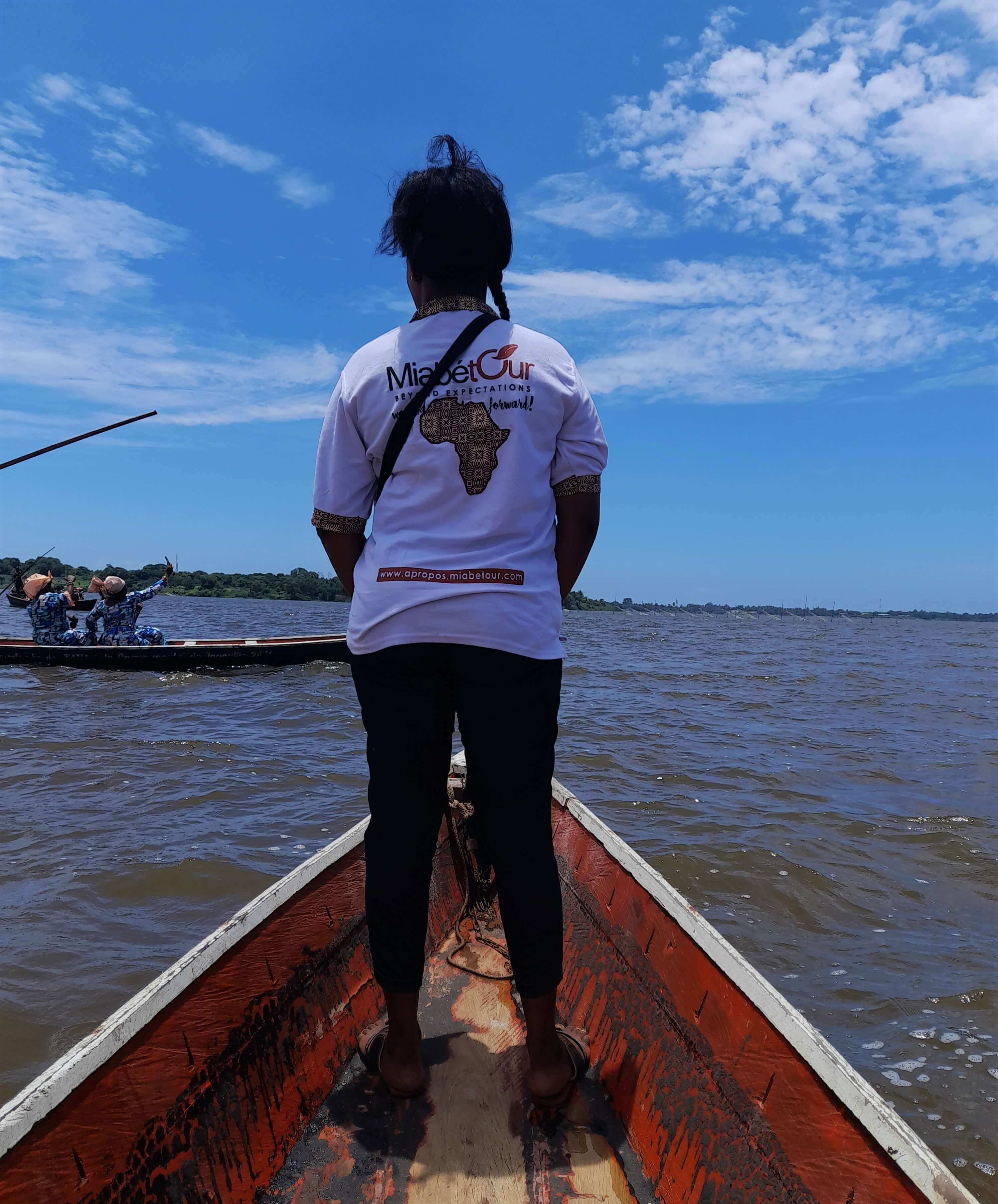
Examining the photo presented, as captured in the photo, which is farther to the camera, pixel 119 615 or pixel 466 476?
pixel 119 615

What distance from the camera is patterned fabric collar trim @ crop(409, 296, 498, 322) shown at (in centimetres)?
179

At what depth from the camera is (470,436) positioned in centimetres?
168

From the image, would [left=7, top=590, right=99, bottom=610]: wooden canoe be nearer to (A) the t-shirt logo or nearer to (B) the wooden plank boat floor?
(B) the wooden plank boat floor

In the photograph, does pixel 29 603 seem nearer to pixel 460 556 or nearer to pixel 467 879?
pixel 467 879

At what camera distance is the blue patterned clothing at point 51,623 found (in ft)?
47.1

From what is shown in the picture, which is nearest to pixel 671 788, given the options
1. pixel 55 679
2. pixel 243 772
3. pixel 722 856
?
pixel 722 856

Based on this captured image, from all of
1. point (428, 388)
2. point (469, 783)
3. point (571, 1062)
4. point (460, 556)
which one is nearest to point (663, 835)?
point (571, 1062)

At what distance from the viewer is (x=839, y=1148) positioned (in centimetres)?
144

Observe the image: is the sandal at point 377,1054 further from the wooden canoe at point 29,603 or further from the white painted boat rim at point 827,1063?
the wooden canoe at point 29,603

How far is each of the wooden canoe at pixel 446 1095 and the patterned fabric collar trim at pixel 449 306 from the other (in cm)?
156

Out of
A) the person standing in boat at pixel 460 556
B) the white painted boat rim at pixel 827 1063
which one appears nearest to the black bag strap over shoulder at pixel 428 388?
the person standing in boat at pixel 460 556

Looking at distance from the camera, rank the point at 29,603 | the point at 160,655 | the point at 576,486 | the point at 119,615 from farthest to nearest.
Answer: the point at 29,603
the point at 119,615
the point at 160,655
the point at 576,486

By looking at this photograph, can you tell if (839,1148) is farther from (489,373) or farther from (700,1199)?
(489,373)

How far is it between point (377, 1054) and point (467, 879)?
45.3 inches
